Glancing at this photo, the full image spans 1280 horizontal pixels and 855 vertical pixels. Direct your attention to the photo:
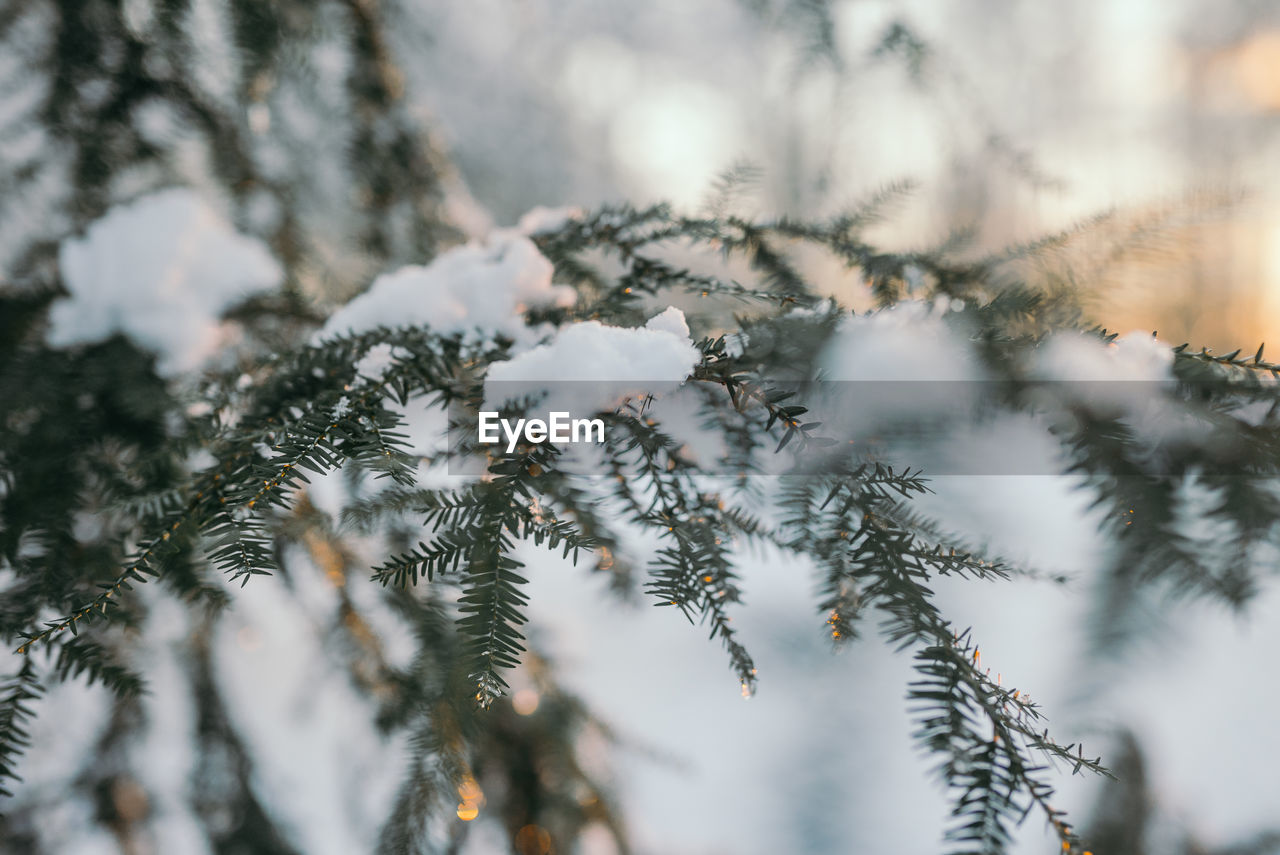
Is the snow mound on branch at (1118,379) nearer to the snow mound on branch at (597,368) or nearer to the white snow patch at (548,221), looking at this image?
the snow mound on branch at (597,368)

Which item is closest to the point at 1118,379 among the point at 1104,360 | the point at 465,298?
the point at 1104,360

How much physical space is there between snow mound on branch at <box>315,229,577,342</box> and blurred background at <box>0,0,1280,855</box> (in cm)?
22

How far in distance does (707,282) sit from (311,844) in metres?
1.01

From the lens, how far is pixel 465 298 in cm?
43

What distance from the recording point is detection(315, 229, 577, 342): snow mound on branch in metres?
0.42

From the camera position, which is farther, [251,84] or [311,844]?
[311,844]

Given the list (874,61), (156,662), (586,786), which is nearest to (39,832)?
(156,662)

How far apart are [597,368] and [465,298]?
0.20 metres

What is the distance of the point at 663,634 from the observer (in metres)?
1.30

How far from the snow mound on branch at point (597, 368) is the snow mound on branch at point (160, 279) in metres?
0.44

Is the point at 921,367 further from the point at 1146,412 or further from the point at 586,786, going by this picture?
the point at 586,786

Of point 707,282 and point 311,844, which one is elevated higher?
point 707,282

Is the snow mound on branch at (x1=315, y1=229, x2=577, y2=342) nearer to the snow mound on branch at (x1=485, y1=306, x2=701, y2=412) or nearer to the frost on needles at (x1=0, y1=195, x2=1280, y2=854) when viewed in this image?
the frost on needles at (x1=0, y1=195, x2=1280, y2=854)

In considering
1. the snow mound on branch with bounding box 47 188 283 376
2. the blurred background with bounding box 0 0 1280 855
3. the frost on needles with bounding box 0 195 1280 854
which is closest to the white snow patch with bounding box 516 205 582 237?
the frost on needles with bounding box 0 195 1280 854
